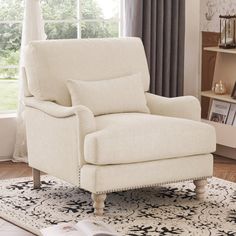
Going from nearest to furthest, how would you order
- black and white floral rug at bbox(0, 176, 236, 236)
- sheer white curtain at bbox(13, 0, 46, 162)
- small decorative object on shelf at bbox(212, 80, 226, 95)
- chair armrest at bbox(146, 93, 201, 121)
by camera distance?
1. black and white floral rug at bbox(0, 176, 236, 236)
2. chair armrest at bbox(146, 93, 201, 121)
3. sheer white curtain at bbox(13, 0, 46, 162)
4. small decorative object on shelf at bbox(212, 80, 226, 95)

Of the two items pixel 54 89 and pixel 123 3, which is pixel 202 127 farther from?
pixel 123 3

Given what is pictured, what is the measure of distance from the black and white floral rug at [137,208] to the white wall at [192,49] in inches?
67.4

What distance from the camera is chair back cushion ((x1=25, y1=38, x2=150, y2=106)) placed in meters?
4.60

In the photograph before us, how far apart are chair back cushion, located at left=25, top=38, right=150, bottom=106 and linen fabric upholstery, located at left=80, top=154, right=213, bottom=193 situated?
70 centimetres

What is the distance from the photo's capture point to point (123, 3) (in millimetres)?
6109

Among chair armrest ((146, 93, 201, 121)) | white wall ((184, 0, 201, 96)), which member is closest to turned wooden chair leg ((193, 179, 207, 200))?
chair armrest ((146, 93, 201, 121))

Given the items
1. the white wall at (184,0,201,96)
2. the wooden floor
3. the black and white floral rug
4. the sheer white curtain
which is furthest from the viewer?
the white wall at (184,0,201,96)

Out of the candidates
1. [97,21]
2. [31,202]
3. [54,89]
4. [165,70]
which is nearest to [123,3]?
[97,21]

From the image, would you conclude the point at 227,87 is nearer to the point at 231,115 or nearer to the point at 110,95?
the point at 231,115

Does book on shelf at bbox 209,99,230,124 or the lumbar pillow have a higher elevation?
the lumbar pillow

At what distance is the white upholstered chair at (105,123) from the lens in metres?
4.14

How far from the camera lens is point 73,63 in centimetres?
469

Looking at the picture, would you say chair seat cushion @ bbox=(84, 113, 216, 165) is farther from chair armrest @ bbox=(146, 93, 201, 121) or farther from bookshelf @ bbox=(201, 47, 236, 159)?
bookshelf @ bbox=(201, 47, 236, 159)

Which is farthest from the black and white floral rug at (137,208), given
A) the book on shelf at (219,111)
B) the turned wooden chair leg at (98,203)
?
the book on shelf at (219,111)
